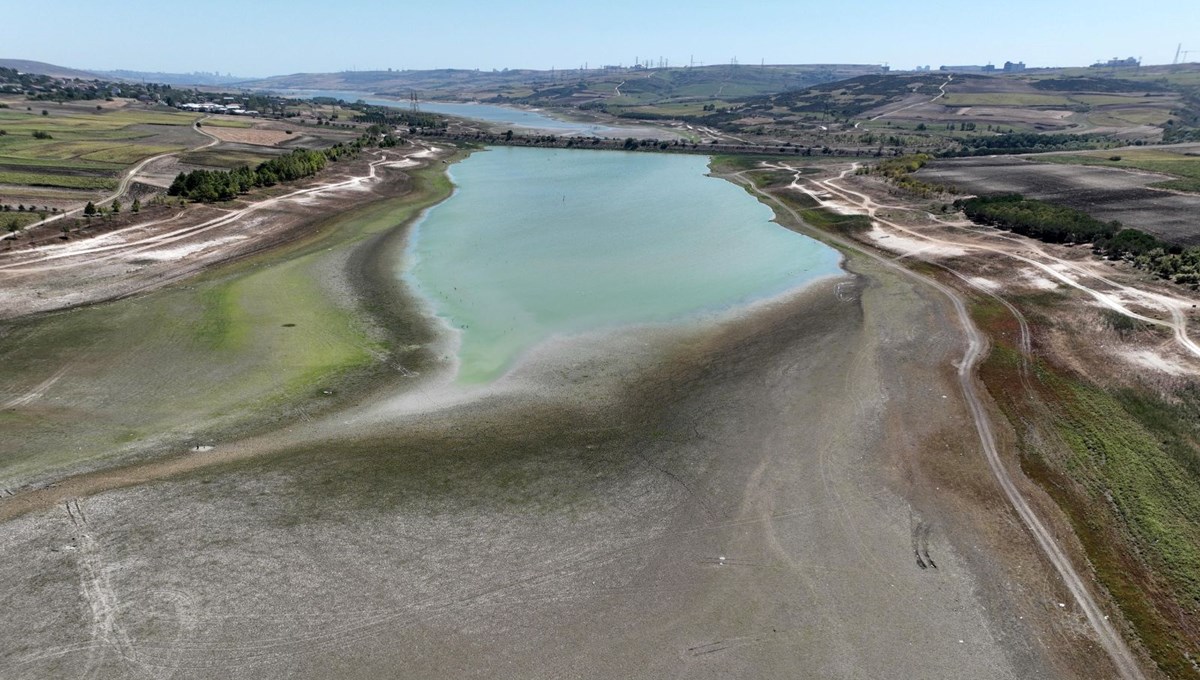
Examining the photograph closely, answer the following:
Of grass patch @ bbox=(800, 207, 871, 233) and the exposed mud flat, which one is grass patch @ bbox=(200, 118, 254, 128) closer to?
grass patch @ bbox=(800, 207, 871, 233)

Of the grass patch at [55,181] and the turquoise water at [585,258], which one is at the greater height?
the grass patch at [55,181]

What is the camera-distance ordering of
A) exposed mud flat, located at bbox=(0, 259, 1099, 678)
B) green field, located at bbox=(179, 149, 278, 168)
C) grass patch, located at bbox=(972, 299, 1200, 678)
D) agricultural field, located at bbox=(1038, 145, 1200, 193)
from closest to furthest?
exposed mud flat, located at bbox=(0, 259, 1099, 678) → grass patch, located at bbox=(972, 299, 1200, 678) → agricultural field, located at bbox=(1038, 145, 1200, 193) → green field, located at bbox=(179, 149, 278, 168)

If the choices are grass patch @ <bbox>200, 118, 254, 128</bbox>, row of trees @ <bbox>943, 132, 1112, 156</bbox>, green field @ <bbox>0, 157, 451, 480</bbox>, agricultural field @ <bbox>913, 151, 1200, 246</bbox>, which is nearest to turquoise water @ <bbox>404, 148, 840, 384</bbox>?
green field @ <bbox>0, 157, 451, 480</bbox>

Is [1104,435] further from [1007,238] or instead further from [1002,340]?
[1007,238]

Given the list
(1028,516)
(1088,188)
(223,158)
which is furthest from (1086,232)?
(223,158)

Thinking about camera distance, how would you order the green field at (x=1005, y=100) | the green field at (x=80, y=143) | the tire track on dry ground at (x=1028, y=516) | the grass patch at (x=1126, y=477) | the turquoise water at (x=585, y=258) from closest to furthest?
the tire track on dry ground at (x=1028, y=516) < the grass patch at (x=1126, y=477) < the turquoise water at (x=585, y=258) < the green field at (x=80, y=143) < the green field at (x=1005, y=100)

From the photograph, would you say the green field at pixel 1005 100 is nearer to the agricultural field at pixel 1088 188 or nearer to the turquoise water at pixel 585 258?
the agricultural field at pixel 1088 188

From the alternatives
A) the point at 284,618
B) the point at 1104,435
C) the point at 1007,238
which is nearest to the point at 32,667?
the point at 284,618

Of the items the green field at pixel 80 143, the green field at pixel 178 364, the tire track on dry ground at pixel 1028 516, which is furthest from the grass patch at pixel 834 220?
the green field at pixel 80 143
